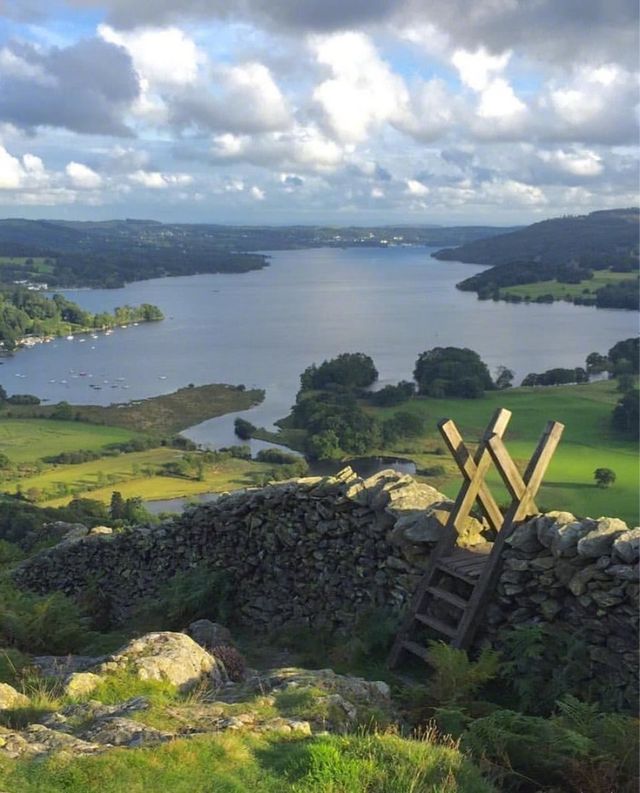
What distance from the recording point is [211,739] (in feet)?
16.9

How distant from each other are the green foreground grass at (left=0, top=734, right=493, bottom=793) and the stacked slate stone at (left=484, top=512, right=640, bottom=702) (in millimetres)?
2377

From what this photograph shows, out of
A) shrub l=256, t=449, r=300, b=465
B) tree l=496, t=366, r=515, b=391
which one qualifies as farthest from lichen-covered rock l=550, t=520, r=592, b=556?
tree l=496, t=366, r=515, b=391

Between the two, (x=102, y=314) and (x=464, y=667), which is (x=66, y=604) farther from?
(x=102, y=314)

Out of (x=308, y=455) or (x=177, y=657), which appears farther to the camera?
(x=308, y=455)

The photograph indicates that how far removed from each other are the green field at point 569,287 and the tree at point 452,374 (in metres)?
79.0

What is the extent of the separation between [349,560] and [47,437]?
72241 millimetres

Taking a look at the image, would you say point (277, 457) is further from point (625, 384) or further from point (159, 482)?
point (625, 384)

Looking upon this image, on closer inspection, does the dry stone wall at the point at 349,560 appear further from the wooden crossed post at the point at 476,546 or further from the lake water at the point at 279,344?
the lake water at the point at 279,344

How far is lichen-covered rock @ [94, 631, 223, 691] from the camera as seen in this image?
23.1ft

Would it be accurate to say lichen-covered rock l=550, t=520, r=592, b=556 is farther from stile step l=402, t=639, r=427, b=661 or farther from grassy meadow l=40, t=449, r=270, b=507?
grassy meadow l=40, t=449, r=270, b=507

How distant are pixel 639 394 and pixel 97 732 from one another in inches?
2973

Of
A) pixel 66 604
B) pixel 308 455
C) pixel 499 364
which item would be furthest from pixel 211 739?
pixel 499 364

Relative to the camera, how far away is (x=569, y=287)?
17425 cm

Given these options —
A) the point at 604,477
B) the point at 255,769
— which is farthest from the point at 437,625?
the point at 604,477
